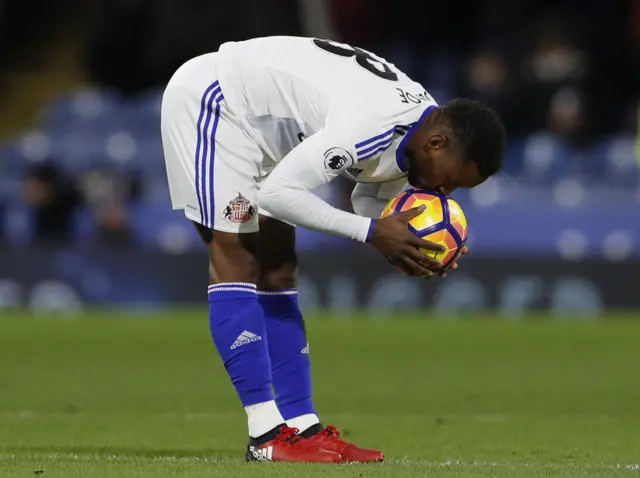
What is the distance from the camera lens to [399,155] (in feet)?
18.2

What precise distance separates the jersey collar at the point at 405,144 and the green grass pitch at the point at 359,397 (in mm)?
1174

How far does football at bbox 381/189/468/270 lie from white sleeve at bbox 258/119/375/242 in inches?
8.3

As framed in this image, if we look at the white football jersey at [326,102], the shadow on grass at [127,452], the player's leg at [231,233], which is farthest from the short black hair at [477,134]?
the shadow on grass at [127,452]

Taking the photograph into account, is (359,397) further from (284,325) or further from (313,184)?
(313,184)

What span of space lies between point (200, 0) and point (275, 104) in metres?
12.9

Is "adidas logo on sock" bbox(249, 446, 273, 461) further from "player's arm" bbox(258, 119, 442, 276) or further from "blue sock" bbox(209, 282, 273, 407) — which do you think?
"player's arm" bbox(258, 119, 442, 276)

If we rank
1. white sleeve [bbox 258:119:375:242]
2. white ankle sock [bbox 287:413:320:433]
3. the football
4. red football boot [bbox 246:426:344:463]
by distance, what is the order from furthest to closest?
1. white ankle sock [bbox 287:413:320:433]
2. red football boot [bbox 246:426:344:463]
3. the football
4. white sleeve [bbox 258:119:375:242]

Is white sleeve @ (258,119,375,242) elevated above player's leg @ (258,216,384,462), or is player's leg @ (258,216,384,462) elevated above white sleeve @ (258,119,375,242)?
white sleeve @ (258,119,375,242)

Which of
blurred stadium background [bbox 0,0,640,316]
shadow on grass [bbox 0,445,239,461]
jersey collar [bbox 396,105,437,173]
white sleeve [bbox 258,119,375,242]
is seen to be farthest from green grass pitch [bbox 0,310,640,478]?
jersey collar [bbox 396,105,437,173]

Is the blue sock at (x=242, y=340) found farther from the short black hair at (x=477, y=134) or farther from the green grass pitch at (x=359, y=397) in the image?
the short black hair at (x=477, y=134)

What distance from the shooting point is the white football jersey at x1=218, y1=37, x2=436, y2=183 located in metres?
5.35

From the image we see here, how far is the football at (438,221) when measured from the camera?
5430 mm

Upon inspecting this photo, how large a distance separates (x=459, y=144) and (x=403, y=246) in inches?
18.2

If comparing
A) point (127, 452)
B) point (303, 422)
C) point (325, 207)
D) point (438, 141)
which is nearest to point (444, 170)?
point (438, 141)
